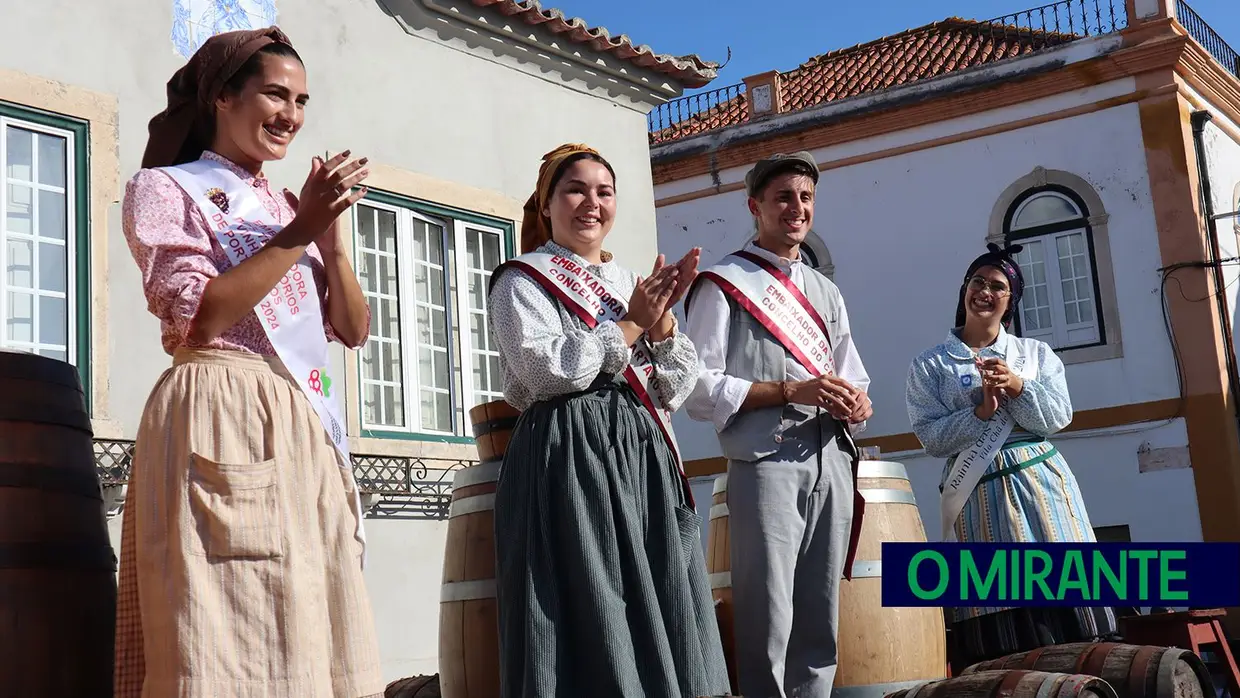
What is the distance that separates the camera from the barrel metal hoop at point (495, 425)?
12.5ft

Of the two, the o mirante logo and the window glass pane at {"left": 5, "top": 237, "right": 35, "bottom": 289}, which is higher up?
the window glass pane at {"left": 5, "top": 237, "right": 35, "bottom": 289}

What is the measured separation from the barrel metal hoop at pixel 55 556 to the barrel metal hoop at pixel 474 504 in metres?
1.07

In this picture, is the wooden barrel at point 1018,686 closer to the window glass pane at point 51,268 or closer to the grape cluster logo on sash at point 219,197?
the grape cluster logo on sash at point 219,197

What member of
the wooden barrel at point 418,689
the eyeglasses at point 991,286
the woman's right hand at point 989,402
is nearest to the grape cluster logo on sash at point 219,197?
the wooden barrel at point 418,689

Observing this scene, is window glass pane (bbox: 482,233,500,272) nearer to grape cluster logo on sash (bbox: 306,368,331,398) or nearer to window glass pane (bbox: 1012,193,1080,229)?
grape cluster logo on sash (bbox: 306,368,331,398)

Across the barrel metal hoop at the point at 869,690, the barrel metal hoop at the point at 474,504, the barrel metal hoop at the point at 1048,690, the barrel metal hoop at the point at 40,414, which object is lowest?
the barrel metal hoop at the point at 869,690

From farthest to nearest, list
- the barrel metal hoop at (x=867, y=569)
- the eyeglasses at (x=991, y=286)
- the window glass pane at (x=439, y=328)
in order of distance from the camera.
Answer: the window glass pane at (x=439, y=328) → the eyeglasses at (x=991, y=286) → the barrel metal hoop at (x=867, y=569)

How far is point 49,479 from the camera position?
2814 millimetres

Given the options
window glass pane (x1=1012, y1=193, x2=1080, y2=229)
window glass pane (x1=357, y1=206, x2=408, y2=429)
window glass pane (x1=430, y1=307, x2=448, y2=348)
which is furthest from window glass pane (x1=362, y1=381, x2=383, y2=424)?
window glass pane (x1=1012, y1=193, x2=1080, y2=229)

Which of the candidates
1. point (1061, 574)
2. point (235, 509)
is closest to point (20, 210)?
point (235, 509)


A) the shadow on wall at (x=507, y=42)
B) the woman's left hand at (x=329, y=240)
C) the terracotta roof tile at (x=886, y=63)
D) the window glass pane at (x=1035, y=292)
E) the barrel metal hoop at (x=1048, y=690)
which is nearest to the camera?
the woman's left hand at (x=329, y=240)

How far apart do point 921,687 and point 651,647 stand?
896 millimetres

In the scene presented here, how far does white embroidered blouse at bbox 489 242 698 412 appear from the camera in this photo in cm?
335

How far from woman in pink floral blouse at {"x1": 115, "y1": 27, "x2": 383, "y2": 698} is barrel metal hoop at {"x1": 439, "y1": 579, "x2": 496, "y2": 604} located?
0.84 meters
